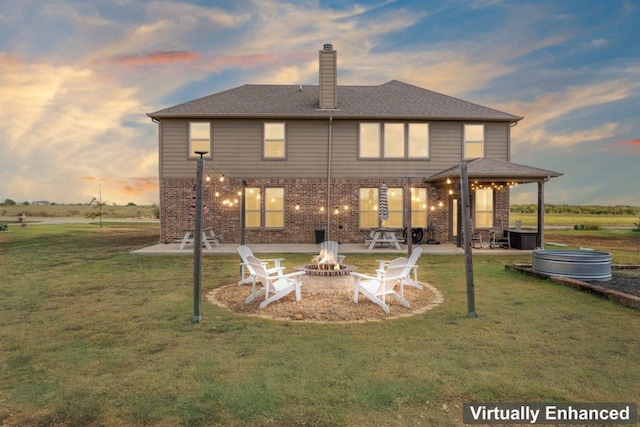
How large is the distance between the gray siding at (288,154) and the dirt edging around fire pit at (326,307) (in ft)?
34.8

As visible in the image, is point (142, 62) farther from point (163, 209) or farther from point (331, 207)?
point (331, 207)

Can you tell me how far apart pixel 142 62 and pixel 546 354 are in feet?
71.4

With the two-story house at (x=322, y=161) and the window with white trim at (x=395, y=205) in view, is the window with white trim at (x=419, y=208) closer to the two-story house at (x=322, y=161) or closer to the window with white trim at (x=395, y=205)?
the two-story house at (x=322, y=161)

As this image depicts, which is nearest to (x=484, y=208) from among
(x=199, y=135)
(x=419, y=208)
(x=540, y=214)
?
(x=540, y=214)

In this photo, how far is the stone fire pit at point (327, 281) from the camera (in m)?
7.22

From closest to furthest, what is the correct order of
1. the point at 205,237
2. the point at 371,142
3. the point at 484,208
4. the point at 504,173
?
1. the point at 504,173
2. the point at 205,237
3. the point at 371,142
4. the point at 484,208

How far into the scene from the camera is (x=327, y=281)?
7.25 meters

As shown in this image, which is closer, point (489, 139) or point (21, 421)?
point (21, 421)

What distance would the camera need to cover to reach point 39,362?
4.24m

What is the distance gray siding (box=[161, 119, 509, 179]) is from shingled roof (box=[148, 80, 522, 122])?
0.50m

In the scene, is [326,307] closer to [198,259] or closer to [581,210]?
[198,259]

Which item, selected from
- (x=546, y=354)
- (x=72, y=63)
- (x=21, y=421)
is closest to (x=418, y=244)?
(x=546, y=354)

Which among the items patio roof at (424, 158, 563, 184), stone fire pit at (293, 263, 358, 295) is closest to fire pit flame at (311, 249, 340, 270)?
stone fire pit at (293, 263, 358, 295)

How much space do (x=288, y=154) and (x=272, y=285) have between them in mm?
11531
